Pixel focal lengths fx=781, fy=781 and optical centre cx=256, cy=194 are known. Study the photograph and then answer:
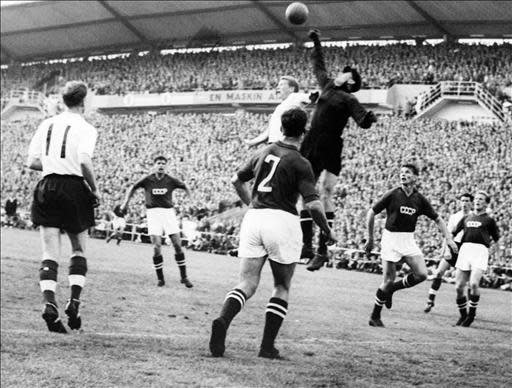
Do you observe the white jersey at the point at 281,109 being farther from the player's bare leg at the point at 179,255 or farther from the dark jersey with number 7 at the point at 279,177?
the player's bare leg at the point at 179,255

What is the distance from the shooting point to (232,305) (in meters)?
5.83

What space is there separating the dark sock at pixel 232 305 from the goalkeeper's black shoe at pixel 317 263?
925 millimetres

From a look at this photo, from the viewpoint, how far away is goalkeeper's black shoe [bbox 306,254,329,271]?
16.4 ft

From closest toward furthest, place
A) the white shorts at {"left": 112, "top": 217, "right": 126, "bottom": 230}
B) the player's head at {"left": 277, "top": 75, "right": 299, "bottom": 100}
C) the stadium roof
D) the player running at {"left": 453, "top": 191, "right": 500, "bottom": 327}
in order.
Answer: the stadium roof
the player's head at {"left": 277, "top": 75, "right": 299, "bottom": 100}
the player running at {"left": 453, "top": 191, "right": 500, "bottom": 327}
the white shorts at {"left": 112, "top": 217, "right": 126, "bottom": 230}

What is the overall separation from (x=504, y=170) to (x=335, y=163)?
0.86m

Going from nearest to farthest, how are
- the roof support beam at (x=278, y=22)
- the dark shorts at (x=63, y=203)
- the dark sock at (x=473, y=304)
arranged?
the roof support beam at (x=278, y=22), the dark shorts at (x=63, y=203), the dark sock at (x=473, y=304)

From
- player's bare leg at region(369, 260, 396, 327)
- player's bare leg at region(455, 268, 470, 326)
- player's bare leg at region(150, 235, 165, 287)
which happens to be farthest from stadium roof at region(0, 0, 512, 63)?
player's bare leg at region(150, 235, 165, 287)

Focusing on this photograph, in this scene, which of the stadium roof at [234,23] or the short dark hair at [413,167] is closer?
the stadium roof at [234,23]

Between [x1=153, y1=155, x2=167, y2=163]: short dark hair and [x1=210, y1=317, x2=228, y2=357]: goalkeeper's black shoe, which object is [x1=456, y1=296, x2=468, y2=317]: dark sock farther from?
[x1=210, y1=317, x2=228, y2=357]: goalkeeper's black shoe

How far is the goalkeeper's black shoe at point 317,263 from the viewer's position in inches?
196

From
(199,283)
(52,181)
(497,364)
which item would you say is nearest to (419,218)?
(52,181)

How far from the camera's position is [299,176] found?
4660mm

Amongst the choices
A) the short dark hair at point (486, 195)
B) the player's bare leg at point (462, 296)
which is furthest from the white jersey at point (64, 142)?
the player's bare leg at point (462, 296)

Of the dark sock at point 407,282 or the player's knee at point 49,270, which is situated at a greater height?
the dark sock at point 407,282
